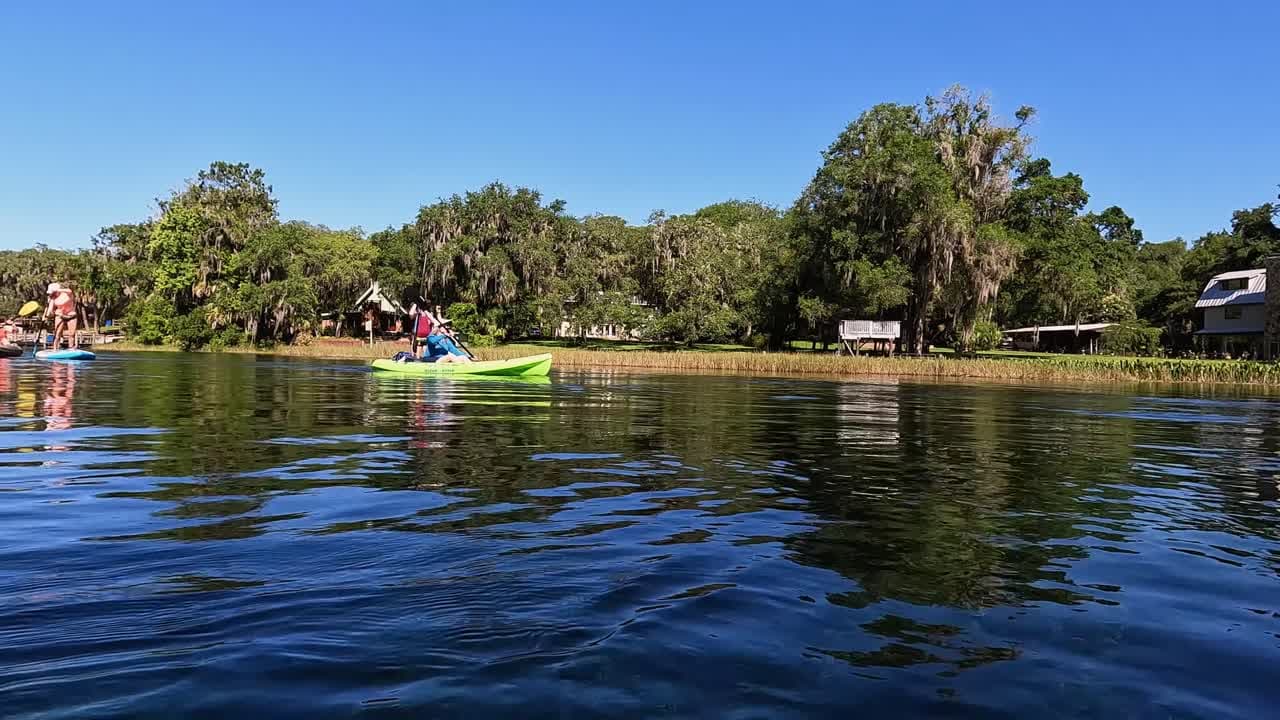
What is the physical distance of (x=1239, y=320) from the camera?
204 ft

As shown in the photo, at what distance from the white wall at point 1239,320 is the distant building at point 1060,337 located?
24.5 feet

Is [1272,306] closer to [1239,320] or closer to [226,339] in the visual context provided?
[1239,320]

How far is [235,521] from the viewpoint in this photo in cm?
640

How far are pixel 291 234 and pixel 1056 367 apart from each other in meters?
54.7

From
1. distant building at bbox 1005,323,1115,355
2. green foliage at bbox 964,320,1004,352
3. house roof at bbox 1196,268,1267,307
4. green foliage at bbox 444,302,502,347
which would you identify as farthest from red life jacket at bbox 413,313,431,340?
distant building at bbox 1005,323,1115,355

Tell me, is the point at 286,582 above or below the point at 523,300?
below

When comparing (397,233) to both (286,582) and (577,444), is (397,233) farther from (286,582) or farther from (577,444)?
(286,582)

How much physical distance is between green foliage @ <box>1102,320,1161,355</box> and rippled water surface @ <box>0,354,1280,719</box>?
204ft

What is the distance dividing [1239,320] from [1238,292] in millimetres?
2124

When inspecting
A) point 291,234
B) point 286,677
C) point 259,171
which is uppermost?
point 259,171

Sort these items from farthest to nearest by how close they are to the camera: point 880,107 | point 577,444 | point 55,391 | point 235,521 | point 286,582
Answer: point 880,107 < point 55,391 < point 577,444 < point 235,521 < point 286,582

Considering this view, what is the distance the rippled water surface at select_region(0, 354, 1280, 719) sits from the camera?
11.5 feet

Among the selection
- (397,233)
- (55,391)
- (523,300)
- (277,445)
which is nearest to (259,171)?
(397,233)

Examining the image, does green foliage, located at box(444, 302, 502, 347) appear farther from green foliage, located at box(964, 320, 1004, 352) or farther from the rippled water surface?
the rippled water surface
